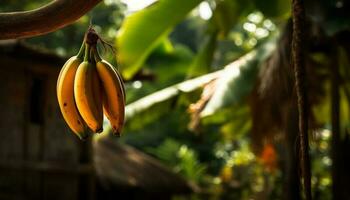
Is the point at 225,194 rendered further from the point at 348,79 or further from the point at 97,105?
the point at 97,105

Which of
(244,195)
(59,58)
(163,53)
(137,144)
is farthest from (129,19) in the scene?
(137,144)

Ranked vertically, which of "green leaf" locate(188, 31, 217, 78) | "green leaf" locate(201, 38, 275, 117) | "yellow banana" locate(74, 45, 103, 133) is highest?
"green leaf" locate(188, 31, 217, 78)

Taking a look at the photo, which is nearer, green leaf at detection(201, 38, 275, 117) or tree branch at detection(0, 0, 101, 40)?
tree branch at detection(0, 0, 101, 40)

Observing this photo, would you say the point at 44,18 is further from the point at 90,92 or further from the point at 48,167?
the point at 48,167

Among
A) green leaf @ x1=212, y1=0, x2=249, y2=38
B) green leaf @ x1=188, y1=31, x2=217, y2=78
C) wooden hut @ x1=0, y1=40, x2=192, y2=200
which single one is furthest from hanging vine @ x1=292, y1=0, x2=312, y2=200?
green leaf @ x1=188, y1=31, x2=217, y2=78

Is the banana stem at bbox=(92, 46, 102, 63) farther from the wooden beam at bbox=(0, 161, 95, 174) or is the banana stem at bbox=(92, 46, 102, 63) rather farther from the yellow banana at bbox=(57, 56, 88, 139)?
the wooden beam at bbox=(0, 161, 95, 174)

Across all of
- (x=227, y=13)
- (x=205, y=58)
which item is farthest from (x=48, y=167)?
(x=227, y=13)

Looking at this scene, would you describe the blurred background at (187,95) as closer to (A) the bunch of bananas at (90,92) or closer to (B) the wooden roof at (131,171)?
(B) the wooden roof at (131,171)

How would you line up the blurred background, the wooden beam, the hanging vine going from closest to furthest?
1. the hanging vine
2. the blurred background
3. the wooden beam
